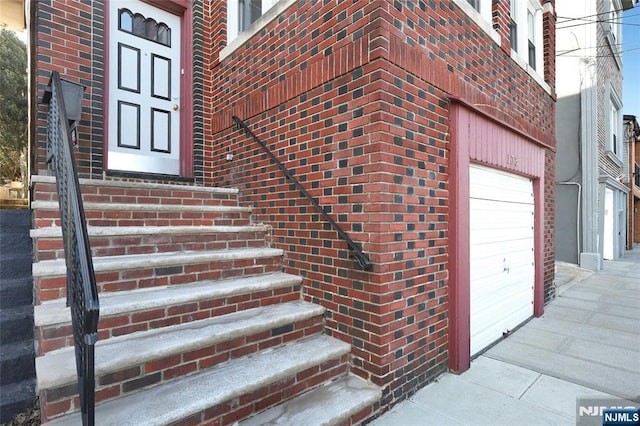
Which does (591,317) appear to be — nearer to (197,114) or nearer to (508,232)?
(508,232)

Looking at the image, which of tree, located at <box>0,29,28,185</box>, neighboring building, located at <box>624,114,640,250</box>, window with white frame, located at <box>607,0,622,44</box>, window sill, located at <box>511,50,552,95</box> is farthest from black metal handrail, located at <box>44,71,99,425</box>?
neighboring building, located at <box>624,114,640,250</box>

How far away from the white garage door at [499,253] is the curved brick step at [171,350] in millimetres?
1685

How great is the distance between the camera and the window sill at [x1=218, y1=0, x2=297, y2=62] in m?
3.21

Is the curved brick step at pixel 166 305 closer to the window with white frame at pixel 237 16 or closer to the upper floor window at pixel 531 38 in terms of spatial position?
the window with white frame at pixel 237 16

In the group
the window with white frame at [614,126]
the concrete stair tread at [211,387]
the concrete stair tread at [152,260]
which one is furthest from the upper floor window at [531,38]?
the window with white frame at [614,126]

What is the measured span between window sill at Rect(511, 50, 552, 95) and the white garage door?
1.46 metres

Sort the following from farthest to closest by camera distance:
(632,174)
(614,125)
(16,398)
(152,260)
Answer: (632,174), (614,125), (152,260), (16,398)

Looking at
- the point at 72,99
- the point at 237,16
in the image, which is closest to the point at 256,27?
the point at 237,16

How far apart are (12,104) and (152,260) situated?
694 centimetres

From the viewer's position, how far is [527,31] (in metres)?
4.83

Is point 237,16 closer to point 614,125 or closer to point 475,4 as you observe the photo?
point 475,4

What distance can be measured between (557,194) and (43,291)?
33.6 feet

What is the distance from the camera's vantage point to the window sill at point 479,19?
3174 millimetres

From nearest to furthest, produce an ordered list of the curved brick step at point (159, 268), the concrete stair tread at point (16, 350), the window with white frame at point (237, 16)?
the curved brick step at point (159, 268), the concrete stair tread at point (16, 350), the window with white frame at point (237, 16)
